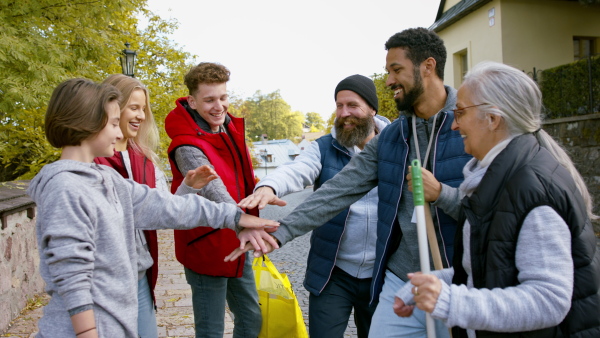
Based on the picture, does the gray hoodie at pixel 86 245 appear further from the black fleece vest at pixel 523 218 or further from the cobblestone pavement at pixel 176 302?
the cobblestone pavement at pixel 176 302

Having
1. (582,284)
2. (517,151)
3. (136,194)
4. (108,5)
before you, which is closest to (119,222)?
(136,194)

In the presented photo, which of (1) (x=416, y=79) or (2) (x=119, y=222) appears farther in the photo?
(1) (x=416, y=79)

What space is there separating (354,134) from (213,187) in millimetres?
1018

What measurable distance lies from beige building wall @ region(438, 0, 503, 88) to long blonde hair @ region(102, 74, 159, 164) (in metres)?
16.6

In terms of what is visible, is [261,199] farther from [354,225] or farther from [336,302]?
[336,302]

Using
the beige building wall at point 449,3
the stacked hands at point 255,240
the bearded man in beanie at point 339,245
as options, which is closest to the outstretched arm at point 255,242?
the stacked hands at point 255,240

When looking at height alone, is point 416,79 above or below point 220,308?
above

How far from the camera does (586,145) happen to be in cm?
1198

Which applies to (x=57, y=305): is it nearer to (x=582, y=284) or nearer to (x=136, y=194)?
(x=136, y=194)

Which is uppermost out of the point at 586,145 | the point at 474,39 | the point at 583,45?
the point at 474,39

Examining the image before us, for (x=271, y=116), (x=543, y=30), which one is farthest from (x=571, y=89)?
(x=271, y=116)

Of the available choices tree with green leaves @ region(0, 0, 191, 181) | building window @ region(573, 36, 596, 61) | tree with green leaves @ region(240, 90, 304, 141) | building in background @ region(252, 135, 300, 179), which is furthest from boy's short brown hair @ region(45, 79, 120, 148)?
tree with green leaves @ region(240, 90, 304, 141)

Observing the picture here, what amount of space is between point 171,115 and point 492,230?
235 centimetres

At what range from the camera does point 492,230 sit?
1.94 meters
